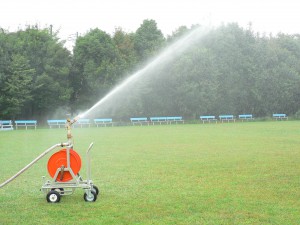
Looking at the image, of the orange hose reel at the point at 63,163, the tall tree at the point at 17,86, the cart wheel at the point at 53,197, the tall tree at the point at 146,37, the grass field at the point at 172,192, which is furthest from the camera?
the tall tree at the point at 146,37

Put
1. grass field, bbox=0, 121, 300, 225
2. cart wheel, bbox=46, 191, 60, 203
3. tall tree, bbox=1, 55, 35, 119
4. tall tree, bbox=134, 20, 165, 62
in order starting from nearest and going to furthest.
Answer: grass field, bbox=0, 121, 300, 225, cart wheel, bbox=46, 191, 60, 203, tall tree, bbox=1, 55, 35, 119, tall tree, bbox=134, 20, 165, 62

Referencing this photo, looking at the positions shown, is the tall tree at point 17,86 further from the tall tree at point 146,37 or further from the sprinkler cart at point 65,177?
the sprinkler cart at point 65,177

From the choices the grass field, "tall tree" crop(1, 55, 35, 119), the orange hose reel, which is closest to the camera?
the grass field

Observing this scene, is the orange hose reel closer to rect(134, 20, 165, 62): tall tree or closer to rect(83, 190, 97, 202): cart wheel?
rect(83, 190, 97, 202): cart wheel

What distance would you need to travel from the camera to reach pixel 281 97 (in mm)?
63906

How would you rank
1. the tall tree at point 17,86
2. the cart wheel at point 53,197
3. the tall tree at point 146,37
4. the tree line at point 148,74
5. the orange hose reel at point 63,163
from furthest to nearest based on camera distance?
1. the tall tree at point 146,37
2. the tree line at point 148,74
3. the tall tree at point 17,86
4. the orange hose reel at point 63,163
5. the cart wheel at point 53,197

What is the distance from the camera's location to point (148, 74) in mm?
59500

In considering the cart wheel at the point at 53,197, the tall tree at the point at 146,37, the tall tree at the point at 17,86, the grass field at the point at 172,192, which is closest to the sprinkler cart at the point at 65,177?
the cart wheel at the point at 53,197

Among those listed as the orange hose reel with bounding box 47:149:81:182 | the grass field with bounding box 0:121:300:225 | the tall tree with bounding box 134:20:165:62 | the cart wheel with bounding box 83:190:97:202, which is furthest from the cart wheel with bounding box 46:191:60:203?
the tall tree with bounding box 134:20:165:62

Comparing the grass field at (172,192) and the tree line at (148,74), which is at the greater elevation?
the tree line at (148,74)

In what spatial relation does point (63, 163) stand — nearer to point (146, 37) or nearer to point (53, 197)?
point (53, 197)

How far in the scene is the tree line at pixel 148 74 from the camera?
50.3m

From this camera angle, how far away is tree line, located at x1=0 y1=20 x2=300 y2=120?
50312mm

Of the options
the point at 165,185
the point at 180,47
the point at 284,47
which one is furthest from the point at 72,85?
the point at 165,185
